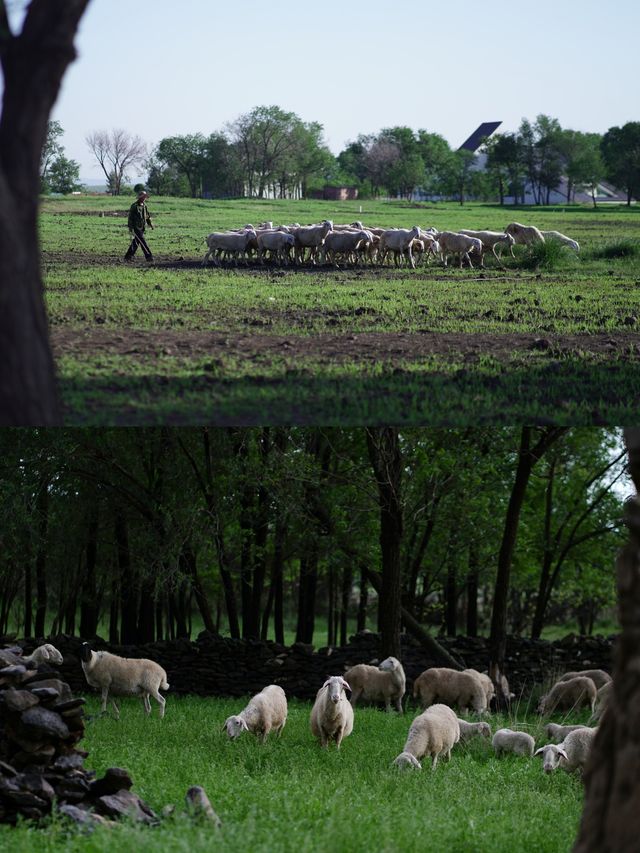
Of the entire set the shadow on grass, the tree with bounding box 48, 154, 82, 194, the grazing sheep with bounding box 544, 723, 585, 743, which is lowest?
the grazing sheep with bounding box 544, 723, 585, 743

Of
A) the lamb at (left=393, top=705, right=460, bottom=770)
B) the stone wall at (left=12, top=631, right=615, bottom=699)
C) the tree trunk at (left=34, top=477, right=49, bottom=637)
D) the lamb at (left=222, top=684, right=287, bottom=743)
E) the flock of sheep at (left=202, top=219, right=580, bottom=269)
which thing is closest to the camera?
the lamb at (left=393, top=705, right=460, bottom=770)

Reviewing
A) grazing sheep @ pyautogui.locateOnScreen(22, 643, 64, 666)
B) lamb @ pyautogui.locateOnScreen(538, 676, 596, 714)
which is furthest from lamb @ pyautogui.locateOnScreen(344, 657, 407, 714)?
grazing sheep @ pyautogui.locateOnScreen(22, 643, 64, 666)

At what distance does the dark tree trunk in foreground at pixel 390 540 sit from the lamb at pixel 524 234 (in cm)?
630

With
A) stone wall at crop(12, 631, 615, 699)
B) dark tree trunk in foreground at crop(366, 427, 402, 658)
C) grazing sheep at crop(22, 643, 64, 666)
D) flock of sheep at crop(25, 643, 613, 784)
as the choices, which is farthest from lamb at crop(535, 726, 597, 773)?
stone wall at crop(12, 631, 615, 699)

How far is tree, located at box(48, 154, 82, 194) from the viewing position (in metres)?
10.5

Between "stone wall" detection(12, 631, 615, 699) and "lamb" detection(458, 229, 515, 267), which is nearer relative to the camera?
"lamb" detection(458, 229, 515, 267)

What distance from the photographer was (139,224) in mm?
11914

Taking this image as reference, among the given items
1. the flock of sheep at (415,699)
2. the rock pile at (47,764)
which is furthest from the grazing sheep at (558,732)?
the rock pile at (47,764)

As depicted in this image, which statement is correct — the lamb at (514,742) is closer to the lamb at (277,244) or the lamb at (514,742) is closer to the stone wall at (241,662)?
the lamb at (277,244)

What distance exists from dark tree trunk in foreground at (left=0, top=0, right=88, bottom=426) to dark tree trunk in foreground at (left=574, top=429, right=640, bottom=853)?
4885 millimetres

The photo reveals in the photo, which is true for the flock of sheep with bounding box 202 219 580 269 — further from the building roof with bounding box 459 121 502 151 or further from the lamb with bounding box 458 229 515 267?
the building roof with bounding box 459 121 502 151

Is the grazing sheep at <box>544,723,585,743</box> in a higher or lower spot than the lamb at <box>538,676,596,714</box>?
higher

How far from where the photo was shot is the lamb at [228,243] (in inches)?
484

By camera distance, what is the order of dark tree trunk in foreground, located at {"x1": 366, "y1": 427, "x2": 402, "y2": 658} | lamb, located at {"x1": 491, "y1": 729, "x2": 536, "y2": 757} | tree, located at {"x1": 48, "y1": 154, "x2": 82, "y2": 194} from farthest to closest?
dark tree trunk in foreground, located at {"x1": 366, "y1": 427, "x2": 402, "y2": 658}, lamb, located at {"x1": 491, "y1": 729, "x2": 536, "y2": 757}, tree, located at {"x1": 48, "y1": 154, "x2": 82, "y2": 194}
